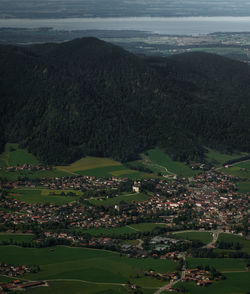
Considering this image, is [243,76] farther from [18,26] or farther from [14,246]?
[18,26]

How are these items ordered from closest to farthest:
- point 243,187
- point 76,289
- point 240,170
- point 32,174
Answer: point 76,289
point 243,187
point 32,174
point 240,170

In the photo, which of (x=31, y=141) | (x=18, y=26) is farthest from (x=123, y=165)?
(x=18, y=26)

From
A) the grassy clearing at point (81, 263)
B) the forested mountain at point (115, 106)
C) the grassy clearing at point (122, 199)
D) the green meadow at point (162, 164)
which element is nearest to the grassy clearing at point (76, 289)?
the grassy clearing at point (81, 263)

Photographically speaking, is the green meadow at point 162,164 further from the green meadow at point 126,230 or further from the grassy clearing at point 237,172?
the green meadow at point 126,230

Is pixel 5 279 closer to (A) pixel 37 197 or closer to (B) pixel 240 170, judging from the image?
(A) pixel 37 197

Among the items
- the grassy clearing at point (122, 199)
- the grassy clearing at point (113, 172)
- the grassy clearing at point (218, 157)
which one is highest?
the grassy clearing at point (218, 157)

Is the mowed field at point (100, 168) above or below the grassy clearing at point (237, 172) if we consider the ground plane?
below

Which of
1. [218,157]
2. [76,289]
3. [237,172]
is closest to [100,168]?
[218,157]
